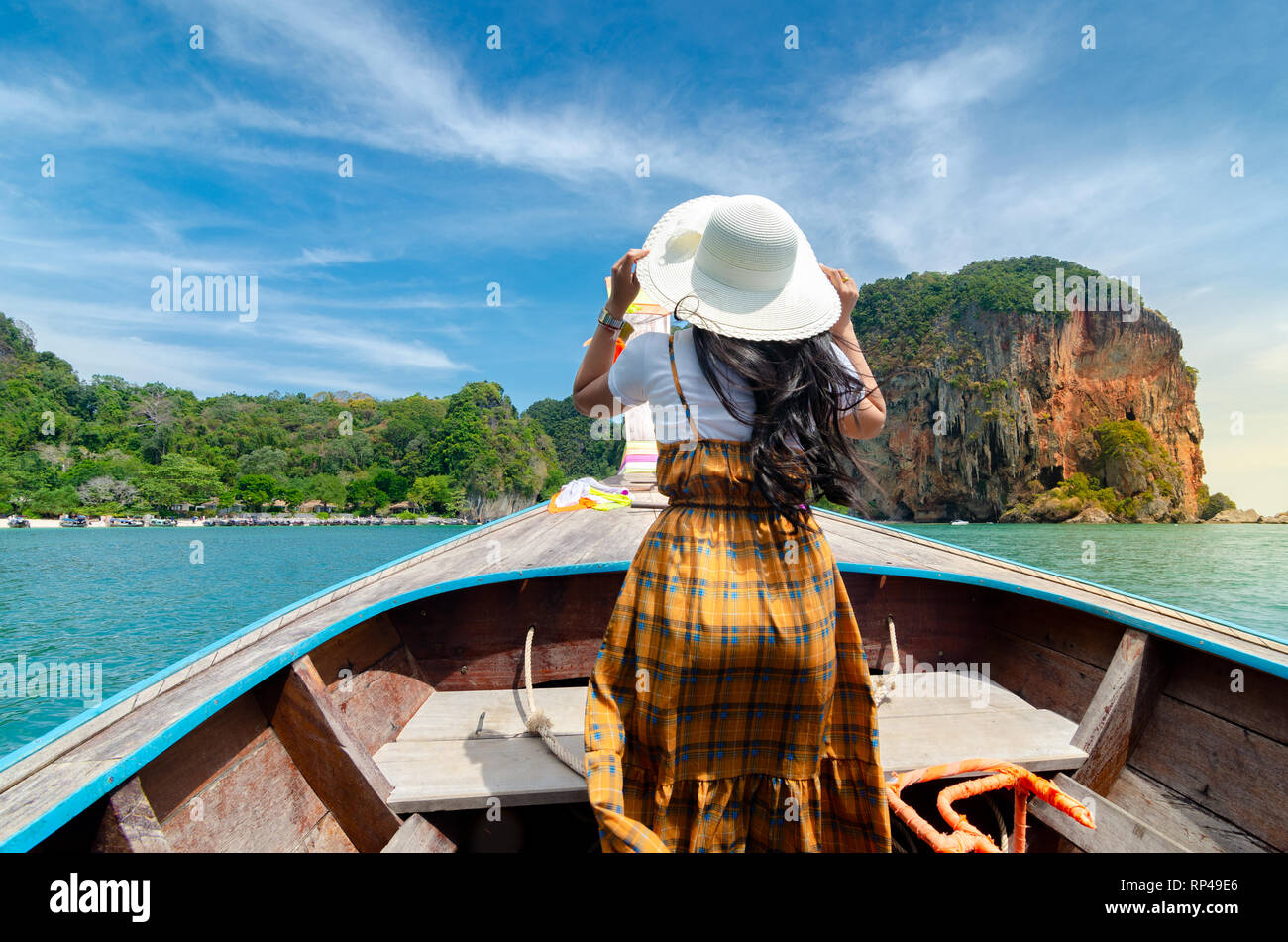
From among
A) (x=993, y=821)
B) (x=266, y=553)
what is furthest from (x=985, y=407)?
(x=993, y=821)

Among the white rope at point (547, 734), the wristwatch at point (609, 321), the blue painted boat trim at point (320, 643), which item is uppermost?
the wristwatch at point (609, 321)

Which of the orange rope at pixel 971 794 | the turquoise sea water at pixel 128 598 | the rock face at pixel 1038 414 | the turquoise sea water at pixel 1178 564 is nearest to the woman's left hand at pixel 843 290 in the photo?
the orange rope at pixel 971 794

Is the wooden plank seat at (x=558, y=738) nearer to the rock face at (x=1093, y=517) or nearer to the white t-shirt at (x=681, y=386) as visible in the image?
the white t-shirt at (x=681, y=386)

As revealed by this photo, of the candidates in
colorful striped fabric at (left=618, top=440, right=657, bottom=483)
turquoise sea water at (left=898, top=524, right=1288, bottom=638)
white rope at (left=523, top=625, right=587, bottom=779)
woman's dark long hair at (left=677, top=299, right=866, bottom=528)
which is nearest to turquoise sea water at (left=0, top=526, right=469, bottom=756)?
white rope at (left=523, top=625, right=587, bottom=779)

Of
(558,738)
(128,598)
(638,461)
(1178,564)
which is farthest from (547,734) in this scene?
A: (1178,564)

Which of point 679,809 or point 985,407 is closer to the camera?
point 679,809

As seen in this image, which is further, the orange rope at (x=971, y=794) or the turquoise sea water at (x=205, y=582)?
the turquoise sea water at (x=205, y=582)

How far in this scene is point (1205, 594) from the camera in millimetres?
16031

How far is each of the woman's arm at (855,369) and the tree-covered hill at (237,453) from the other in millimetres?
49657

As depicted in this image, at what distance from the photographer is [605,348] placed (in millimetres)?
1185

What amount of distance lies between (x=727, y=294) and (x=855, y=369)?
30cm

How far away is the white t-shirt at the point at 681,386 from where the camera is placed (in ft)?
3.44
